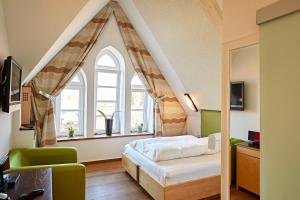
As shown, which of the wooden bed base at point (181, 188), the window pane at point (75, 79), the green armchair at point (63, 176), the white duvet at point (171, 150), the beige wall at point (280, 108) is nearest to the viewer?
the beige wall at point (280, 108)

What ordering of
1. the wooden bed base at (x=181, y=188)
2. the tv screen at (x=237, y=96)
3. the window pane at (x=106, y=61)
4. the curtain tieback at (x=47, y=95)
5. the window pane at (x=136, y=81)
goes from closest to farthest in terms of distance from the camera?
1. the tv screen at (x=237, y=96)
2. the wooden bed base at (x=181, y=188)
3. the curtain tieback at (x=47, y=95)
4. the window pane at (x=106, y=61)
5. the window pane at (x=136, y=81)

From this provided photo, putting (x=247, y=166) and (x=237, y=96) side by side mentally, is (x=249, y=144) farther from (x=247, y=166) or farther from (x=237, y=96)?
(x=237, y=96)

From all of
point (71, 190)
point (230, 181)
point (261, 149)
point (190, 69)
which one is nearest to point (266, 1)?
point (261, 149)

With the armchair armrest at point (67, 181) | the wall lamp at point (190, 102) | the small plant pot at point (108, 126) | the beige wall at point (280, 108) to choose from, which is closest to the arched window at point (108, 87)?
the small plant pot at point (108, 126)

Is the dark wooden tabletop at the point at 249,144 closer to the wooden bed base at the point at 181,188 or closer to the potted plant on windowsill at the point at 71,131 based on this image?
the wooden bed base at the point at 181,188

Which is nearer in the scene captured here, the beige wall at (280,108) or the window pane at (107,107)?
the beige wall at (280,108)

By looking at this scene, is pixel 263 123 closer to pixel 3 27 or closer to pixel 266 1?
pixel 266 1

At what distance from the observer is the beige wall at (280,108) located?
985mm

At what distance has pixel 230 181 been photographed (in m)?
1.52

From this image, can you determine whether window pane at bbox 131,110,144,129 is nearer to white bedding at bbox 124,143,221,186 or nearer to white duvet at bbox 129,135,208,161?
white duvet at bbox 129,135,208,161

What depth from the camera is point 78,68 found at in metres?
3.89

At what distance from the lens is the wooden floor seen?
271 centimetres

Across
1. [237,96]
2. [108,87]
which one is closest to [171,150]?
[237,96]

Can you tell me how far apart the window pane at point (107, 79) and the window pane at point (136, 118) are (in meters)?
0.85
